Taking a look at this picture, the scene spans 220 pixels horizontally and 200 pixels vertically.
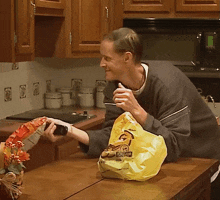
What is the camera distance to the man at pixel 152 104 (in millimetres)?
2475

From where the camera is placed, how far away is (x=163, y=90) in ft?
8.61

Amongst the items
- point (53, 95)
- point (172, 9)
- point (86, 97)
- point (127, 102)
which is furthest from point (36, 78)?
point (127, 102)

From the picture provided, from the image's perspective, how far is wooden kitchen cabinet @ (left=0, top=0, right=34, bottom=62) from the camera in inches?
135

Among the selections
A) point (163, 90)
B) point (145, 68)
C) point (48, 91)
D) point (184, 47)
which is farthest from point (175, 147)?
point (48, 91)

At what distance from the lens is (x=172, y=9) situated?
4.43 metres

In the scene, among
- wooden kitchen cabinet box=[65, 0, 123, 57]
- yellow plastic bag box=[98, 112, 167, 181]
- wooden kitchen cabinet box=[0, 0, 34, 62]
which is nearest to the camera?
yellow plastic bag box=[98, 112, 167, 181]

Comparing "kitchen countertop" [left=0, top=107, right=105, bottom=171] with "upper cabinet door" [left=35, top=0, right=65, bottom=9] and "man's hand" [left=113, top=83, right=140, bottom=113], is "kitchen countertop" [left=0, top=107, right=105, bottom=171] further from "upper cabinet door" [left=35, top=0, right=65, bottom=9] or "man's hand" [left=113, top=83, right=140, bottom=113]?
"man's hand" [left=113, top=83, right=140, bottom=113]

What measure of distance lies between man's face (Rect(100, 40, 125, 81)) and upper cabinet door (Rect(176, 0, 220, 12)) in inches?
73.0

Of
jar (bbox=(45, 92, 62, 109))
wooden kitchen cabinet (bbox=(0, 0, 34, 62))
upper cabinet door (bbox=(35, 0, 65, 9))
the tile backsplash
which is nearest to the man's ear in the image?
wooden kitchen cabinet (bbox=(0, 0, 34, 62))

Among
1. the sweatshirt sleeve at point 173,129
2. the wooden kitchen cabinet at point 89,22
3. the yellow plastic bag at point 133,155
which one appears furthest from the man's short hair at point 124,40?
the wooden kitchen cabinet at point 89,22

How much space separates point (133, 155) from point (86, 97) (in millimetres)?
2452

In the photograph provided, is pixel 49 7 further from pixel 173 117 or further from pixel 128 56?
pixel 173 117

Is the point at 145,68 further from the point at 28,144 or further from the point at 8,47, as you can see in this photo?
the point at 8,47

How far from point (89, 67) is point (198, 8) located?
1138 millimetres
